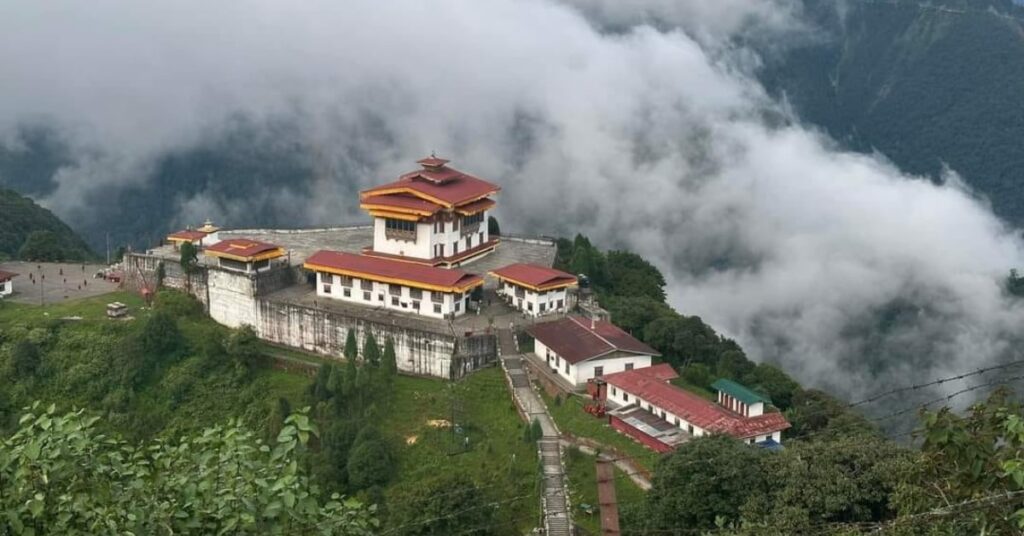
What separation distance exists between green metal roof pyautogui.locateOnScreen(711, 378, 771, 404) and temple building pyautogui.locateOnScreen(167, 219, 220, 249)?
2247 centimetres

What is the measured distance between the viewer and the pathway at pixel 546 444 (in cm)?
2639

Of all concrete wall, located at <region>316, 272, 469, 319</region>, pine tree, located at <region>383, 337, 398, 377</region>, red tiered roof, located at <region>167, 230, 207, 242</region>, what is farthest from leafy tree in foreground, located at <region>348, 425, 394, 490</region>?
red tiered roof, located at <region>167, 230, 207, 242</region>

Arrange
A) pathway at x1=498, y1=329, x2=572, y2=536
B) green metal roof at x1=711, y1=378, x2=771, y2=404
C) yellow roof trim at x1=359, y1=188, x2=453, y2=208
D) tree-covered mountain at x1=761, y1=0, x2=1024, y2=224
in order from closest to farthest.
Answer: pathway at x1=498, y1=329, x2=572, y2=536 < green metal roof at x1=711, y1=378, x2=771, y2=404 < yellow roof trim at x1=359, y1=188, x2=453, y2=208 < tree-covered mountain at x1=761, y1=0, x2=1024, y2=224

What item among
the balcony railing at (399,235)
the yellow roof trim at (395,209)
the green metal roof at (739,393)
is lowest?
the green metal roof at (739,393)

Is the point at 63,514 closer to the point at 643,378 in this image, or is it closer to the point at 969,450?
the point at 969,450

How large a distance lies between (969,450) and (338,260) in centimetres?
2733

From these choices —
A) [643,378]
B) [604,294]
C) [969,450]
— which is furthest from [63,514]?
[604,294]

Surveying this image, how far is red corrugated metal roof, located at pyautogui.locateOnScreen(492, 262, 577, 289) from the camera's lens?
3697cm

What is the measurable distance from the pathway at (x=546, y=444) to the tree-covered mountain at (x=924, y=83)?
2188 inches

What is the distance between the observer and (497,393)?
33.7 metres

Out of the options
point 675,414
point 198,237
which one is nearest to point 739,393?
point 675,414

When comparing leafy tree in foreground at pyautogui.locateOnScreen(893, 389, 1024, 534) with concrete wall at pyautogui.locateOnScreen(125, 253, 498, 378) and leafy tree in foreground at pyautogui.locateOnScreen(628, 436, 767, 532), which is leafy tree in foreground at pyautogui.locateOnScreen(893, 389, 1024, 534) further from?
concrete wall at pyautogui.locateOnScreen(125, 253, 498, 378)

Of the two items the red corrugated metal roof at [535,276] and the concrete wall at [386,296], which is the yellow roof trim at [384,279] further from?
the red corrugated metal roof at [535,276]

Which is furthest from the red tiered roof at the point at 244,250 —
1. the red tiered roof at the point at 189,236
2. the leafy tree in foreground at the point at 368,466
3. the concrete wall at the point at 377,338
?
the leafy tree in foreground at the point at 368,466
